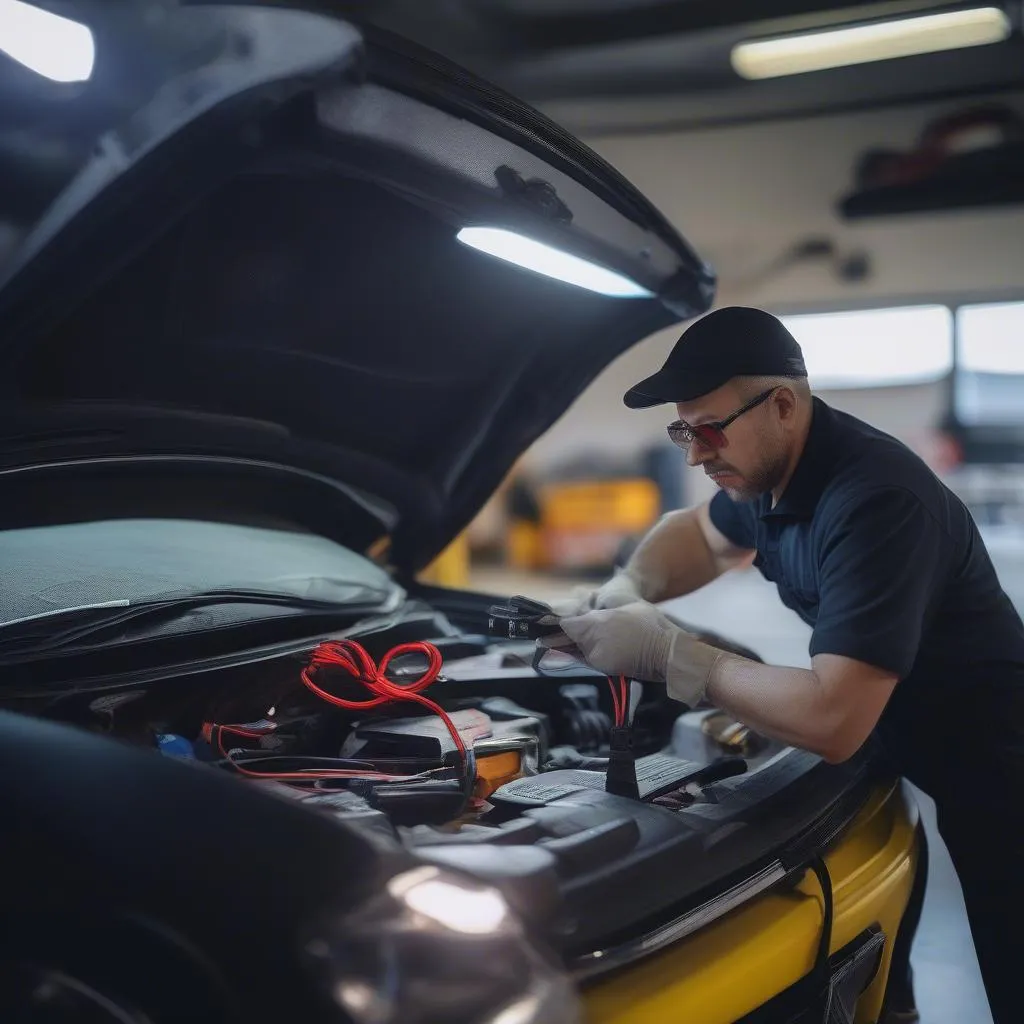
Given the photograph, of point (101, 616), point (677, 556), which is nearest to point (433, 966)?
A: point (101, 616)

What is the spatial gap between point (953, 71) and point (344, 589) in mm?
6140

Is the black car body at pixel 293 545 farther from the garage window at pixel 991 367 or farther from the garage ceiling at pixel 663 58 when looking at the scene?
the garage window at pixel 991 367

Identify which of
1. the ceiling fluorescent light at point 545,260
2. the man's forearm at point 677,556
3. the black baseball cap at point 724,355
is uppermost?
the ceiling fluorescent light at point 545,260

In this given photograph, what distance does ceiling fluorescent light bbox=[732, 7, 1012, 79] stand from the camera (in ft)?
17.0

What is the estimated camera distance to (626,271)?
6.47 ft

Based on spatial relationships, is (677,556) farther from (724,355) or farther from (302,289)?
(302,289)

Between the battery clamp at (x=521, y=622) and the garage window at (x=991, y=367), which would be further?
the garage window at (x=991, y=367)

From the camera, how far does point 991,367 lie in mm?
6980

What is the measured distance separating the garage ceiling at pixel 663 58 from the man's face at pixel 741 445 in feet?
14.3

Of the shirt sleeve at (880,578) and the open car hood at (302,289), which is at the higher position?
the open car hood at (302,289)

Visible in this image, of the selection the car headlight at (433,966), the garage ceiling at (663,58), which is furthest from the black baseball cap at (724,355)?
the garage ceiling at (663,58)

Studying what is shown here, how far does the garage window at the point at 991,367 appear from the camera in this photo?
22.8 ft

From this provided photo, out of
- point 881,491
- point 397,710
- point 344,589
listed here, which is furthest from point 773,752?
point 344,589

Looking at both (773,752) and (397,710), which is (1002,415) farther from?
(397,710)
